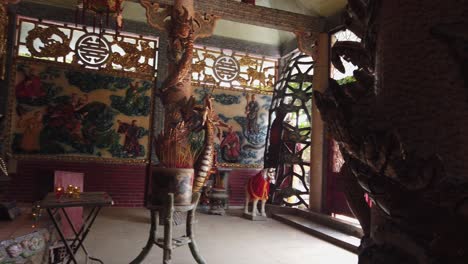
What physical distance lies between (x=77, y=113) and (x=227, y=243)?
175 inches

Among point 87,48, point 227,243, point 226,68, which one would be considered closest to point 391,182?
point 227,243

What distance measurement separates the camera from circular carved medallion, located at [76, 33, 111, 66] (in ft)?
23.4

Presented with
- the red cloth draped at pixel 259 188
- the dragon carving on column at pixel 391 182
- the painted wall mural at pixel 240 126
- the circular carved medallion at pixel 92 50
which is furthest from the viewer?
the painted wall mural at pixel 240 126

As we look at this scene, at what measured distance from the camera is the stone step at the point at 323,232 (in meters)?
4.45

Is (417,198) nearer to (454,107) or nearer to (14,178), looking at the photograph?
(454,107)

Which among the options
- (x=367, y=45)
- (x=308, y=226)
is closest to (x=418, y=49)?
(x=367, y=45)

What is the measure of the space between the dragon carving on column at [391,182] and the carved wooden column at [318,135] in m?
5.97

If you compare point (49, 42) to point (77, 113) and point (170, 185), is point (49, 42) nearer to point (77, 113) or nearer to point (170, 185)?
point (77, 113)

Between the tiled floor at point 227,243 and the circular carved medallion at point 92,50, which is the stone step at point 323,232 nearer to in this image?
the tiled floor at point 227,243

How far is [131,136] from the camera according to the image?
7387 mm

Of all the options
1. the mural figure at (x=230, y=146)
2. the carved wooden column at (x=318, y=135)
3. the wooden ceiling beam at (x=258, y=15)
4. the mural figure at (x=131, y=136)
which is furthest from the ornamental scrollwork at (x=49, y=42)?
the carved wooden column at (x=318, y=135)

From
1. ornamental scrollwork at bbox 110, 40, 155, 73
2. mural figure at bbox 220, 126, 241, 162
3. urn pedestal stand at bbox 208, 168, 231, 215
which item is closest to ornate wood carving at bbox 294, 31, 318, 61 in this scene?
mural figure at bbox 220, 126, 241, 162

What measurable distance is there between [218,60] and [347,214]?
14.7ft

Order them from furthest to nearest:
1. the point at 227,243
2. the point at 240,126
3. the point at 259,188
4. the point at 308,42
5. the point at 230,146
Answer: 1. the point at 240,126
2. the point at 230,146
3. the point at 308,42
4. the point at 259,188
5. the point at 227,243
